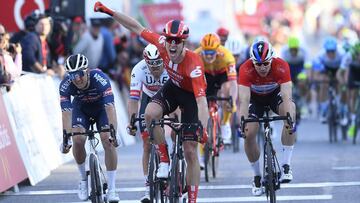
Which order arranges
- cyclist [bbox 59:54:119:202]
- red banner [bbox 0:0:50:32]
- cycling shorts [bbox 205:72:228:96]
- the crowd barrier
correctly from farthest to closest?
red banner [bbox 0:0:50:32] < cycling shorts [bbox 205:72:228:96] < the crowd barrier < cyclist [bbox 59:54:119:202]

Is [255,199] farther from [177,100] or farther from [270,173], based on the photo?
A: [177,100]

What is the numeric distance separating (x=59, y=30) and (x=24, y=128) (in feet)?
15.7

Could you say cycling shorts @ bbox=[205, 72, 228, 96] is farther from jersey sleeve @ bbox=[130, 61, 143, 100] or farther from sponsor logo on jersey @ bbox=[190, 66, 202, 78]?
sponsor logo on jersey @ bbox=[190, 66, 202, 78]

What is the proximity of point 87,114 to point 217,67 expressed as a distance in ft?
15.8

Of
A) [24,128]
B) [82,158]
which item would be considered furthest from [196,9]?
[82,158]

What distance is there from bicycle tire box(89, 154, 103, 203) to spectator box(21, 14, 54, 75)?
673 cm

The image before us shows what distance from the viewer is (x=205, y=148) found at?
16609 mm

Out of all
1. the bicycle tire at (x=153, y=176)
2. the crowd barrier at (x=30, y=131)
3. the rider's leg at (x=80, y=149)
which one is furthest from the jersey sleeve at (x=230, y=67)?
the rider's leg at (x=80, y=149)

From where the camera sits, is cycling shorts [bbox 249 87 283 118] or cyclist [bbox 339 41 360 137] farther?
cyclist [bbox 339 41 360 137]

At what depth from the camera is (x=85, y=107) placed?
13.3m

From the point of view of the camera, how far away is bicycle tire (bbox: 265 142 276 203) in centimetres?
A: 1285

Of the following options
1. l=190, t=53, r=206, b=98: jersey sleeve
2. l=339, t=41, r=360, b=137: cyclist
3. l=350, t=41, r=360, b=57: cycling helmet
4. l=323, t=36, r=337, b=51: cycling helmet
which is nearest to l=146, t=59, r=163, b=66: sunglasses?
l=190, t=53, r=206, b=98: jersey sleeve

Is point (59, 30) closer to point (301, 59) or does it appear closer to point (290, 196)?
point (301, 59)

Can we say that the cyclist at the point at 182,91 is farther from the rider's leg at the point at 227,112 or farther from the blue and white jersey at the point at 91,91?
the rider's leg at the point at 227,112
